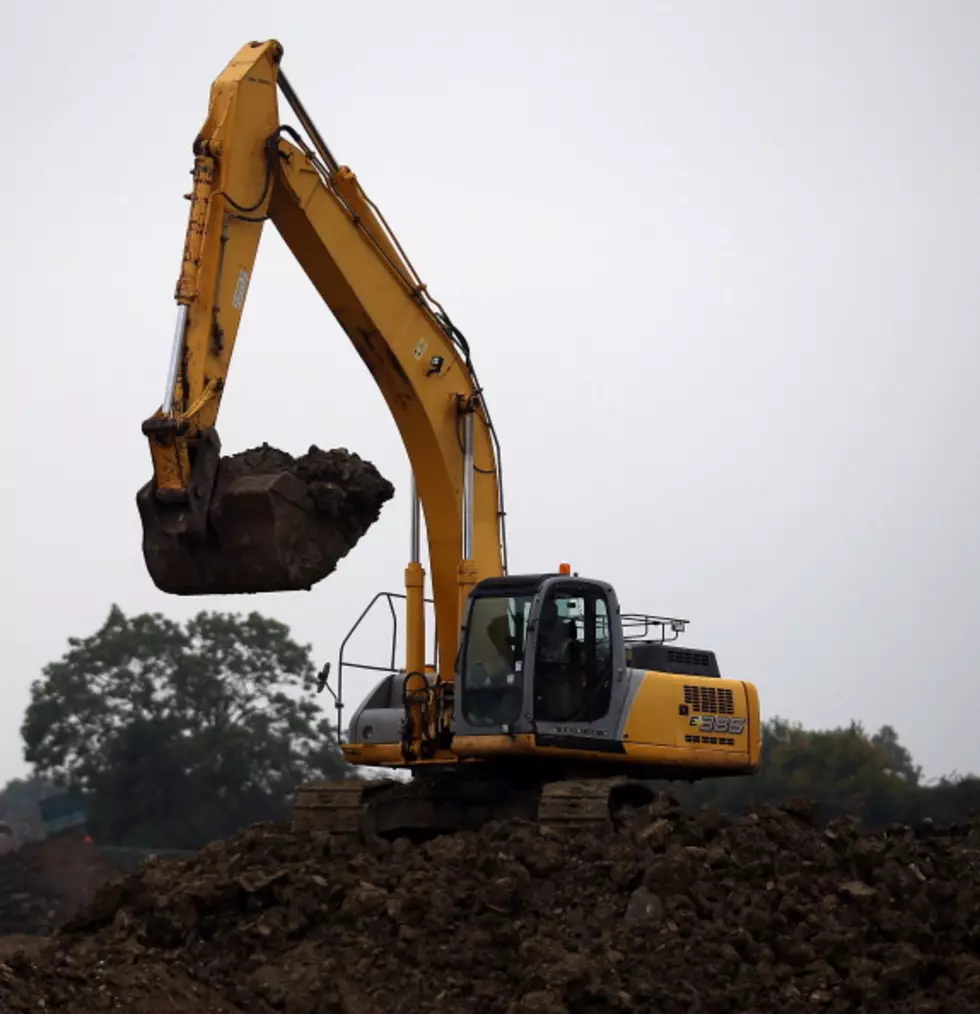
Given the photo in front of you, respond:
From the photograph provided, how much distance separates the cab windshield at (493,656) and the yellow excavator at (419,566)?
0.01 metres

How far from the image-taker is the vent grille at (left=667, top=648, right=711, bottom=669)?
48.6 feet

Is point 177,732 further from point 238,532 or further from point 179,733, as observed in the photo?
point 238,532

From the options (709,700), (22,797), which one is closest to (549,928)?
(709,700)

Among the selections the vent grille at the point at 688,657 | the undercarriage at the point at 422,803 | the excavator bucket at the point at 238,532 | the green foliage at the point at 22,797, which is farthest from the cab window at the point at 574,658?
the green foliage at the point at 22,797

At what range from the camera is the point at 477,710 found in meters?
13.6

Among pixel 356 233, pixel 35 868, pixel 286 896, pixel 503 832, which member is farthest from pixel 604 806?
pixel 35 868

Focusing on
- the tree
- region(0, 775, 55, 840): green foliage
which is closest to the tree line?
the tree

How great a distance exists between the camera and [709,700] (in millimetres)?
14523

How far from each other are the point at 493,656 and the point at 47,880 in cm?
1704

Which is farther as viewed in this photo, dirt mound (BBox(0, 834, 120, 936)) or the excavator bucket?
dirt mound (BBox(0, 834, 120, 936))

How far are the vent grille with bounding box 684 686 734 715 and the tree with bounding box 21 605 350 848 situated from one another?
26330mm

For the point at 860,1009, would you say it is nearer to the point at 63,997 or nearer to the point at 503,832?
the point at 503,832

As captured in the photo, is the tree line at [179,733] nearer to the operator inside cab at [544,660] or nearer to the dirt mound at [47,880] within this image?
the dirt mound at [47,880]

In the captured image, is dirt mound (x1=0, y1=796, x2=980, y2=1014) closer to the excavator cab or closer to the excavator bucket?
the excavator cab
